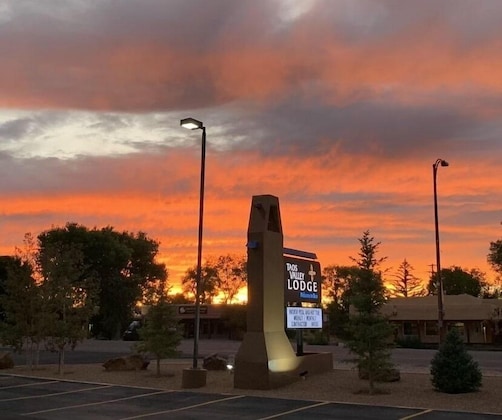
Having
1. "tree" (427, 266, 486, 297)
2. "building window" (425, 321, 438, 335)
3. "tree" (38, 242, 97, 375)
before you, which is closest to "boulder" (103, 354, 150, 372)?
"tree" (38, 242, 97, 375)

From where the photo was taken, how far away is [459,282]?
10425 cm

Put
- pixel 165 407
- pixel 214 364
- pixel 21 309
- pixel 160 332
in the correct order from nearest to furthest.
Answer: pixel 165 407
pixel 160 332
pixel 214 364
pixel 21 309

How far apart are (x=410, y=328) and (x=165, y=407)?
4569cm

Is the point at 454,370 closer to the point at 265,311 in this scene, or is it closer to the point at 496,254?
the point at 265,311

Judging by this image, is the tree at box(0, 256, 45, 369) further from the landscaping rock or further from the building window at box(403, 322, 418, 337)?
the building window at box(403, 322, 418, 337)

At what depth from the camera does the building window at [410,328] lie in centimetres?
5650

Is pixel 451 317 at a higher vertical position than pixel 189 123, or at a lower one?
lower

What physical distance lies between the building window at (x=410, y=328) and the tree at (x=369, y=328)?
1614 inches

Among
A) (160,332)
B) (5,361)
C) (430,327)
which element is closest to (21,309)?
(5,361)

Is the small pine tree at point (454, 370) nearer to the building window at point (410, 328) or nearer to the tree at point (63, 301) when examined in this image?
the tree at point (63, 301)

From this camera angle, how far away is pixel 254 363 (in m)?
18.2

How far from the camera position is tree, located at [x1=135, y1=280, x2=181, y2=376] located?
75.9 ft

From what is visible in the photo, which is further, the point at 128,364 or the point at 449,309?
the point at 449,309

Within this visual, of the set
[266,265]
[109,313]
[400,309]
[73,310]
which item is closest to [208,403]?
[266,265]
